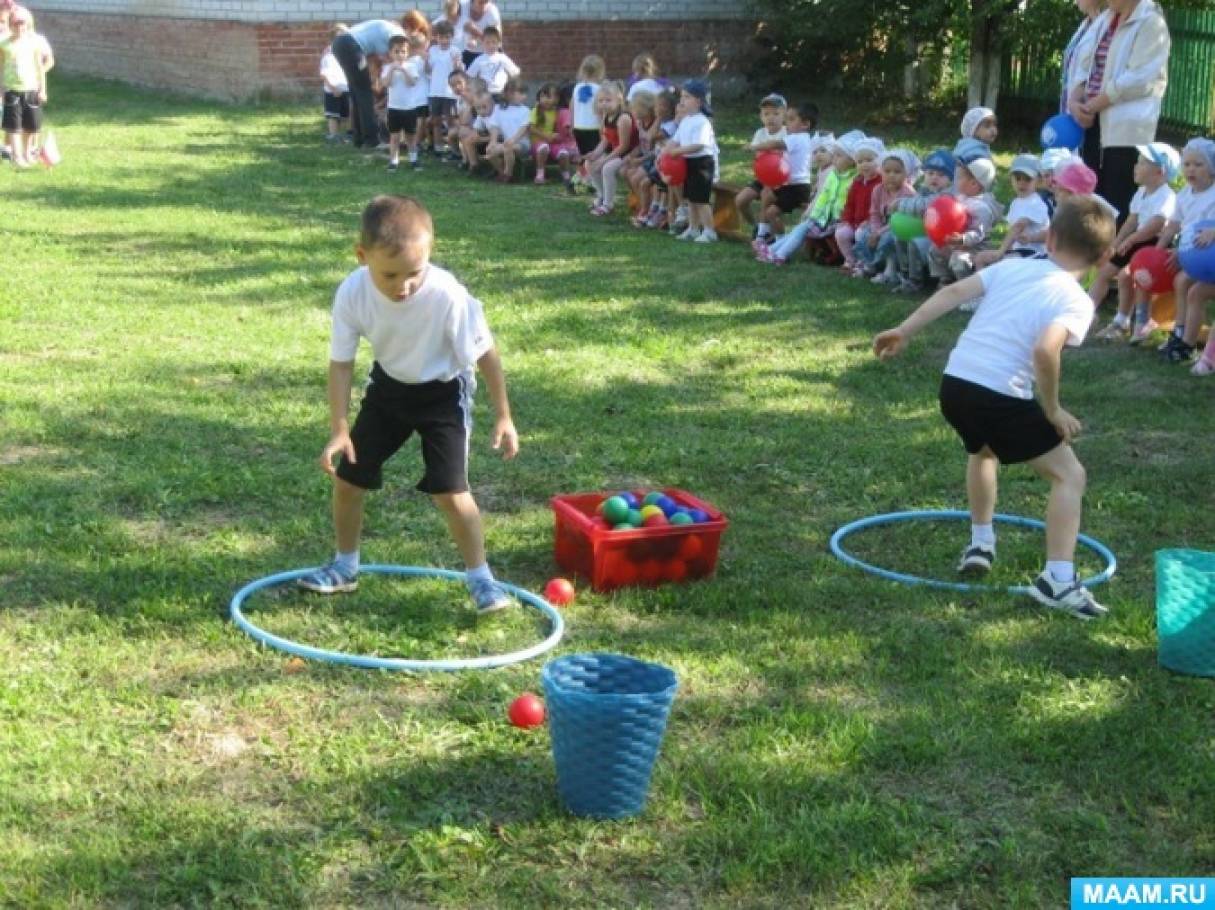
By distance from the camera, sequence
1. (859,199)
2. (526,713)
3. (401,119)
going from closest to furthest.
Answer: (526,713) < (859,199) < (401,119)

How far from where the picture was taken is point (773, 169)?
1356 centimetres

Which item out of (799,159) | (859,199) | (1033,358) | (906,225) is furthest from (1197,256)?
(799,159)

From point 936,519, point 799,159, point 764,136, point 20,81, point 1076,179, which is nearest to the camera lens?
point 936,519

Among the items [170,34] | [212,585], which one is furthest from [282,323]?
[170,34]

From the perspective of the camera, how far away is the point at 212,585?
5.91m

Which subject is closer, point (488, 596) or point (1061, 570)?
point (488, 596)

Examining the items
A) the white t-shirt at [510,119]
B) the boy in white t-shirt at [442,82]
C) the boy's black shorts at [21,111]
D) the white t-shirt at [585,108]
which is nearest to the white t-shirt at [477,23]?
the boy in white t-shirt at [442,82]

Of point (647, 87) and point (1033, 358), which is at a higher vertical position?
point (647, 87)

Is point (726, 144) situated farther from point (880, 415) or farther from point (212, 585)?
point (212, 585)

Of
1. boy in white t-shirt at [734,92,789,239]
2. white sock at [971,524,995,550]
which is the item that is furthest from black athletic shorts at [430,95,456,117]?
white sock at [971,524,995,550]

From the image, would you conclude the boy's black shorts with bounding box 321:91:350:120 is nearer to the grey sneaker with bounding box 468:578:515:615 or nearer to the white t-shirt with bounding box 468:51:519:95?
the white t-shirt with bounding box 468:51:519:95

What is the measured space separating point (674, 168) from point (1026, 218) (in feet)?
14.3

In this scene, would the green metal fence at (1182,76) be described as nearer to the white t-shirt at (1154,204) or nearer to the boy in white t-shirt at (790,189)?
the boy in white t-shirt at (790,189)

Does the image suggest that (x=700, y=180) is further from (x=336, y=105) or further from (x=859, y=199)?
(x=336, y=105)
